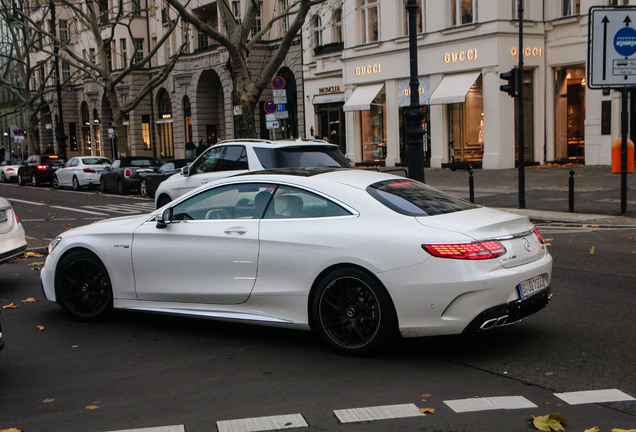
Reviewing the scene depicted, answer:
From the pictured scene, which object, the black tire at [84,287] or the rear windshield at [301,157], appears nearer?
the black tire at [84,287]

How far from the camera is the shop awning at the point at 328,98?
38344 millimetres

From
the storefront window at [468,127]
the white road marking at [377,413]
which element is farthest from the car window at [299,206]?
the storefront window at [468,127]

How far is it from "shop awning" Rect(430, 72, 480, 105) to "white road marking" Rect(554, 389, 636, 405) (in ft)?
85.5

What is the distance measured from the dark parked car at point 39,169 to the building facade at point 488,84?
14.7 meters

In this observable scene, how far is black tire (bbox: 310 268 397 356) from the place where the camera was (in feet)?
19.0

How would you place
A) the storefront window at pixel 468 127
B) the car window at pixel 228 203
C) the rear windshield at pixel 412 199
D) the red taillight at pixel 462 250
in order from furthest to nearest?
the storefront window at pixel 468 127
the car window at pixel 228 203
the rear windshield at pixel 412 199
the red taillight at pixel 462 250

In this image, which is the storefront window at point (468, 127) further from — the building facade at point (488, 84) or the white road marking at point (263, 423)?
the white road marking at point (263, 423)

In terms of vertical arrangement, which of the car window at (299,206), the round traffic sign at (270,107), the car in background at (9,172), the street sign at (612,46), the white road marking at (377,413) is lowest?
the white road marking at (377,413)

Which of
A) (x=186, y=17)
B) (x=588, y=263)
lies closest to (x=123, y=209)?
(x=186, y=17)

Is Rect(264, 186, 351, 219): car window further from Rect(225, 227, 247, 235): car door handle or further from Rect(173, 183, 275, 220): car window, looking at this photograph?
Rect(225, 227, 247, 235): car door handle

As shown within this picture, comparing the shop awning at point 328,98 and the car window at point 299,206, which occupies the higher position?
the shop awning at point 328,98

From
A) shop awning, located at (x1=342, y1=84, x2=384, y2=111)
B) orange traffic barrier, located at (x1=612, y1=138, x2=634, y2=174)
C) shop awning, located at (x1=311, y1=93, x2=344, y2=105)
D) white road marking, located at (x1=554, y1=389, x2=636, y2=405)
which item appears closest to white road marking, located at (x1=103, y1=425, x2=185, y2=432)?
white road marking, located at (x1=554, y1=389, x2=636, y2=405)

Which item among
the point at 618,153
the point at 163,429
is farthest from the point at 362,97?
the point at 163,429

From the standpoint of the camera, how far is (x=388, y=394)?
201 inches
